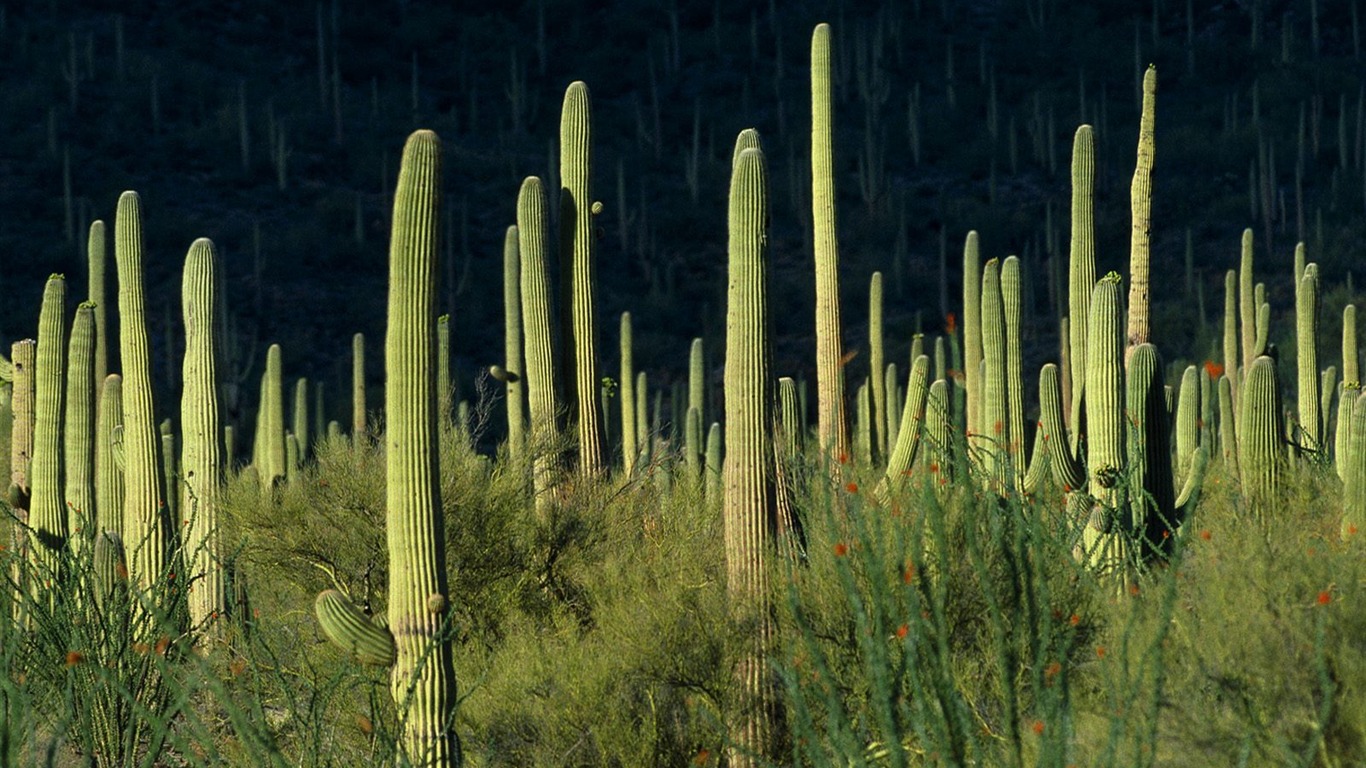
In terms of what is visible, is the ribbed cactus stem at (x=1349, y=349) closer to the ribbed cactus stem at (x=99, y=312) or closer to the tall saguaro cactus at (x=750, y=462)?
the tall saguaro cactus at (x=750, y=462)

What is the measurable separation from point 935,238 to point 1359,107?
26.1 feet

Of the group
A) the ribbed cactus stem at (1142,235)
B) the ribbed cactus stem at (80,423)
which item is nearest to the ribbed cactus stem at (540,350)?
the ribbed cactus stem at (80,423)

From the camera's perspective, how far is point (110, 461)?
1061 cm

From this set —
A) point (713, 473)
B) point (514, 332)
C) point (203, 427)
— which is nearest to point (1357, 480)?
point (713, 473)

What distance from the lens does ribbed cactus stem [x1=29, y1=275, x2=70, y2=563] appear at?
1050 cm

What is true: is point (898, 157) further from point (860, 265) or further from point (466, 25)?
point (466, 25)

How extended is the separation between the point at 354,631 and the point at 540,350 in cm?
440

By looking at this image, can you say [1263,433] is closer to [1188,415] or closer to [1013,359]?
[1013,359]

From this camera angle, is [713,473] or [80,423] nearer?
[80,423]

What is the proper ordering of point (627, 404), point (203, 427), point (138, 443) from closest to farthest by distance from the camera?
point (203, 427), point (138, 443), point (627, 404)

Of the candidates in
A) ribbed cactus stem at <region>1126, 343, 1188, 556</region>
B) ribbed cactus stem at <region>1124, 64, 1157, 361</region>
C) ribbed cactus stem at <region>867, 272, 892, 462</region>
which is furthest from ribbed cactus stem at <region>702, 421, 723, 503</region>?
ribbed cactus stem at <region>1126, 343, 1188, 556</region>

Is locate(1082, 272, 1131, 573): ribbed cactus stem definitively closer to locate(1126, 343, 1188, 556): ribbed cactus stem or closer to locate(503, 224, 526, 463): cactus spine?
locate(1126, 343, 1188, 556): ribbed cactus stem

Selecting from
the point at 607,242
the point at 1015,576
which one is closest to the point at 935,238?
the point at 607,242

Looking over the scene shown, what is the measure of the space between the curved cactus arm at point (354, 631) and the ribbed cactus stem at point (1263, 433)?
4585 mm
